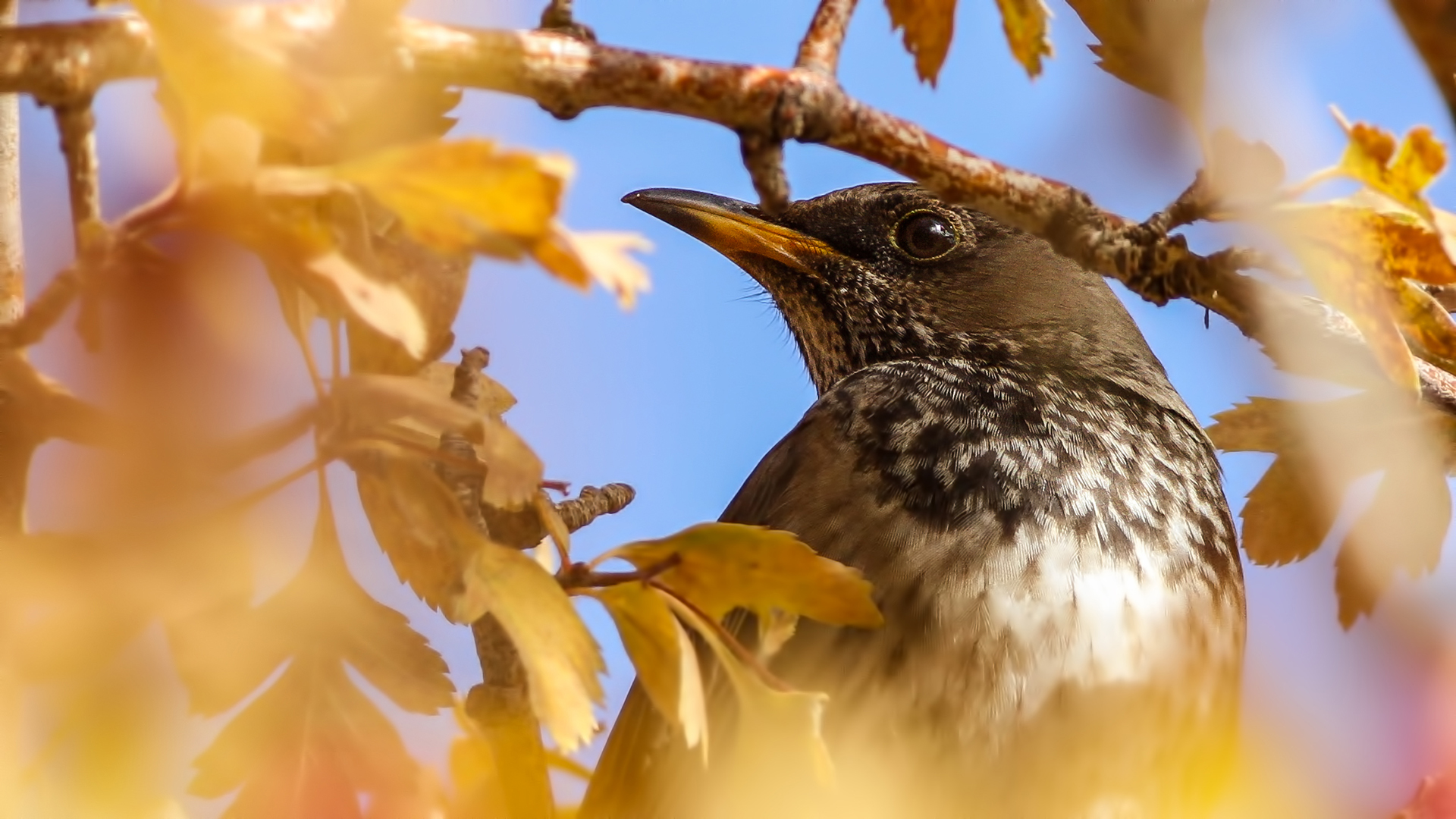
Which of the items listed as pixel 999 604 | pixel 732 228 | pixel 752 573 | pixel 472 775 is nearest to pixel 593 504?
pixel 472 775

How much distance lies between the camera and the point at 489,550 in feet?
4.66

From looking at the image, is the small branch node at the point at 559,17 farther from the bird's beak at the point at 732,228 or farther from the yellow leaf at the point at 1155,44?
the bird's beak at the point at 732,228

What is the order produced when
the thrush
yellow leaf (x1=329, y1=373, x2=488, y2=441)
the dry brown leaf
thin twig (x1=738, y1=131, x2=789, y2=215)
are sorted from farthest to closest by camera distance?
1. the thrush
2. the dry brown leaf
3. thin twig (x1=738, y1=131, x2=789, y2=215)
4. yellow leaf (x1=329, y1=373, x2=488, y2=441)

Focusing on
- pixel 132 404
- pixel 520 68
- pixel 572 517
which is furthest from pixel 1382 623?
pixel 132 404

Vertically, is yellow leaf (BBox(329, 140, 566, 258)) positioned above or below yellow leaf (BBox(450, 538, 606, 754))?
above

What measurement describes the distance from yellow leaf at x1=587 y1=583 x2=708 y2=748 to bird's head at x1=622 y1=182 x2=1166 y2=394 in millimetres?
2068

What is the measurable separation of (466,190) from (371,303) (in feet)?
0.38

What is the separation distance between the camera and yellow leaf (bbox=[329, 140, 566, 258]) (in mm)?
1132

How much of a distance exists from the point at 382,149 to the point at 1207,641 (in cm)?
201

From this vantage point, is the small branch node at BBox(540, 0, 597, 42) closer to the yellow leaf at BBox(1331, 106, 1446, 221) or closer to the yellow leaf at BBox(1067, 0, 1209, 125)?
the yellow leaf at BBox(1067, 0, 1209, 125)

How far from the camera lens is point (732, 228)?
11.1 ft

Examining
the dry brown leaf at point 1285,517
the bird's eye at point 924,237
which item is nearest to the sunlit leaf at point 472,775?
the dry brown leaf at point 1285,517

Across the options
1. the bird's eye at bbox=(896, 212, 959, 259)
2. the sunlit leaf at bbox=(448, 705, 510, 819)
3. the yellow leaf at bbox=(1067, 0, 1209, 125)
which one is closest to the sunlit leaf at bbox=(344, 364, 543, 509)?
the sunlit leaf at bbox=(448, 705, 510, 819)

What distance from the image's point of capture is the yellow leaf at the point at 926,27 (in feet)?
6.33
